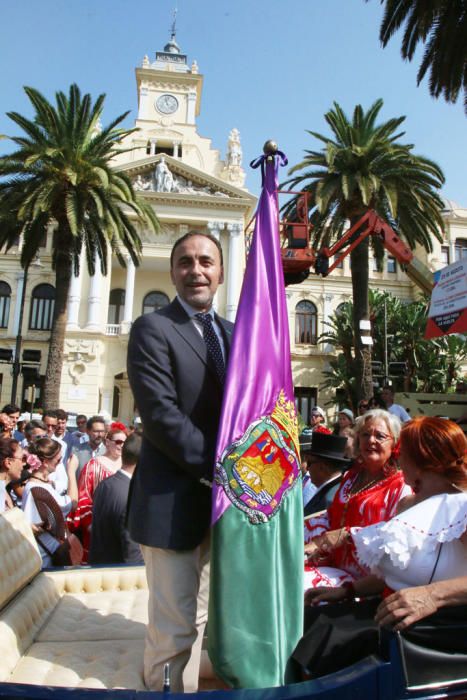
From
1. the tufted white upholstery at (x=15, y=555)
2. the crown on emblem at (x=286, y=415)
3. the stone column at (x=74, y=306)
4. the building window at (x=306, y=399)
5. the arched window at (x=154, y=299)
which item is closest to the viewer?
the crown on emblem at (x=286, y=415)

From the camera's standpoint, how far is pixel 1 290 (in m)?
38.2

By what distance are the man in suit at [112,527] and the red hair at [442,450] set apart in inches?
92.7

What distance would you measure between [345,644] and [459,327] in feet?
31.3

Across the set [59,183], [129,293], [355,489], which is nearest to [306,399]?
[129,293]

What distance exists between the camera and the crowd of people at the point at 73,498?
13.7 feet

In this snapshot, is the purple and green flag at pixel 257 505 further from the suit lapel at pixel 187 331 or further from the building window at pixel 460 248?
the building window at pixel 460 248

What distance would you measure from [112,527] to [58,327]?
1391cm

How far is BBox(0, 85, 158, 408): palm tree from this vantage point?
645 inches

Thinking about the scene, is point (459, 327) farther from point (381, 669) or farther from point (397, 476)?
point (381, 669)

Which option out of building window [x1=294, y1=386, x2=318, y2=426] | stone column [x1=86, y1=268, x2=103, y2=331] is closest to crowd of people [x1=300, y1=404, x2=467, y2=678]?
stone column [x1=86, y1=268, x2=103, y2=331]

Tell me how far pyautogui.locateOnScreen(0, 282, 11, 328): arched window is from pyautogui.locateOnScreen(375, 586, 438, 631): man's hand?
39.1 metres

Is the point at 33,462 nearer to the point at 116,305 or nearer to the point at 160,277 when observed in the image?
the point at 116,305

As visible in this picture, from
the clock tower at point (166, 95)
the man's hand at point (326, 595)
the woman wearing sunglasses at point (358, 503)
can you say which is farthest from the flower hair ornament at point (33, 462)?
the clock tower at point (166, 95)

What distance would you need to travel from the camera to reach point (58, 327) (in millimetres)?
17250
